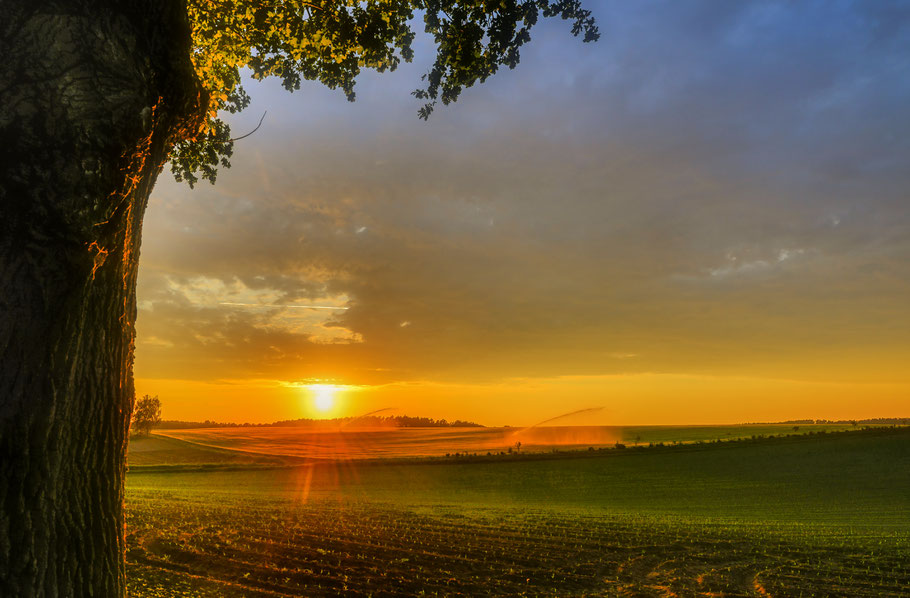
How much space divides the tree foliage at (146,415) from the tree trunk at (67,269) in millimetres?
107879

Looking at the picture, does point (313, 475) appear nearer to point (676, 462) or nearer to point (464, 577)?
point (676, 462)

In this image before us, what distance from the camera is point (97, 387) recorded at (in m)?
4.04

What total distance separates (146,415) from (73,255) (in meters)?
112

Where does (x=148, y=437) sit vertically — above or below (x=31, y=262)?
below

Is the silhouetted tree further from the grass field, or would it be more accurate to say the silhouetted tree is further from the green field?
the grass field

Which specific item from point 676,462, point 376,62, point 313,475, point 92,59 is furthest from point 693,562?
Answer: point 313,475

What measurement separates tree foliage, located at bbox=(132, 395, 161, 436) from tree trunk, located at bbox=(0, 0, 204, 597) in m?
108

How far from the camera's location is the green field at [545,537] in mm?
12875

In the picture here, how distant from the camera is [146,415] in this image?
99.4m

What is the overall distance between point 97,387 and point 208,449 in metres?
83.9

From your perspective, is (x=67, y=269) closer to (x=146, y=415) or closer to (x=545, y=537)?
(x=545, y=537)

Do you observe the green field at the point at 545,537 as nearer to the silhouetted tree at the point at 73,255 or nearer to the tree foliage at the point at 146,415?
the silhouetted tree at the point at 73,255

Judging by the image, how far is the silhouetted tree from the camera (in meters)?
3.55

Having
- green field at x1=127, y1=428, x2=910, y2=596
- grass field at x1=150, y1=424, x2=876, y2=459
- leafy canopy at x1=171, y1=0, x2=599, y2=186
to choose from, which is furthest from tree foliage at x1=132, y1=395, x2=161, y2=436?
leafy canopy at x1=171, y1=0, x2=599, y2=186
